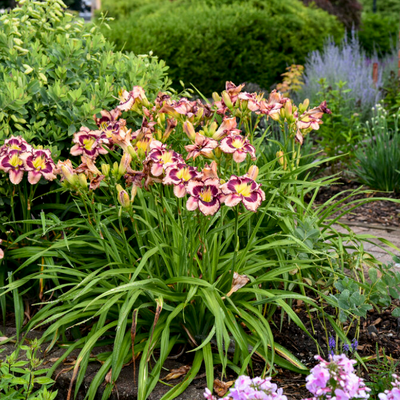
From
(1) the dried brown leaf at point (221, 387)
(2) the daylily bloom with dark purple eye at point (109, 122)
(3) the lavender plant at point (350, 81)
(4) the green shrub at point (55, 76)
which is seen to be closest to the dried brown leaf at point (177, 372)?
(1) the dried brown leaf at point (221, 387)

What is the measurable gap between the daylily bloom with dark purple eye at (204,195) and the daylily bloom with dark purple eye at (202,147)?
0.18m

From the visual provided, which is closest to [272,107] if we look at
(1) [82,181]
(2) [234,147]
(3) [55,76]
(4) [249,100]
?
(4) [249,100]

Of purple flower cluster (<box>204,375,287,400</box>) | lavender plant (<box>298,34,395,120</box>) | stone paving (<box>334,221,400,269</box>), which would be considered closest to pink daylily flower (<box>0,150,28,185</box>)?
purple flower cluster (<box>204,375,287,400</box>)

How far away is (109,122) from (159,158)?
0.71 meters

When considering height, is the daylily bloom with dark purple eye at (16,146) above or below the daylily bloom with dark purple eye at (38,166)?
above

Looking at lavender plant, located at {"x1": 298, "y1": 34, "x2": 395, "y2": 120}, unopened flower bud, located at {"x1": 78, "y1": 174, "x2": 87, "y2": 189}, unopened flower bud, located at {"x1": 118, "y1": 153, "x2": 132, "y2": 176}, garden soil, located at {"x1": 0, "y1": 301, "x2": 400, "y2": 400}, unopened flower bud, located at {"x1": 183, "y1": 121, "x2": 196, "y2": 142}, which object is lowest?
garden soil, located at {"x1": 0, "y1": 301, "x2": 400, "y2": 400}

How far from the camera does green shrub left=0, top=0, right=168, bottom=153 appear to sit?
109 inches

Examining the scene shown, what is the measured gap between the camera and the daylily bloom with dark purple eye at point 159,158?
191cm

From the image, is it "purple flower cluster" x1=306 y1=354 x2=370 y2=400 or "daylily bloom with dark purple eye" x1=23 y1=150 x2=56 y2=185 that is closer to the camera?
"purple flower cluster" x1=306 y1=354 x2=370 y2=400

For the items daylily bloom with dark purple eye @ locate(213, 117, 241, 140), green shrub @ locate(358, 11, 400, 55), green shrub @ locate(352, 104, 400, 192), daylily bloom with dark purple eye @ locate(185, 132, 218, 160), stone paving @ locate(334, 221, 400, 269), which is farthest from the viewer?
green shrub @ locate(358, 11, 400, 55)

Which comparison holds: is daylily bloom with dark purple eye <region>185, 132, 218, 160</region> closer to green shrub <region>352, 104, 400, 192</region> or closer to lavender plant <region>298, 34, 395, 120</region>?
green shrub <region>352, 104, 400, 192</region>

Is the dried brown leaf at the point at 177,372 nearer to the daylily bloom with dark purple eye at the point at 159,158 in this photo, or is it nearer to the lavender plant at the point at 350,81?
the daylily bloom with dark purple eye at the point at 159,158

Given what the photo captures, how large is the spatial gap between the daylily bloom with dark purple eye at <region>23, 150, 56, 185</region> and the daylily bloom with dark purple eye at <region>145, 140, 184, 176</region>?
515 millimetres

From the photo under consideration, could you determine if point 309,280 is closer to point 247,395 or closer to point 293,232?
point 293,232
